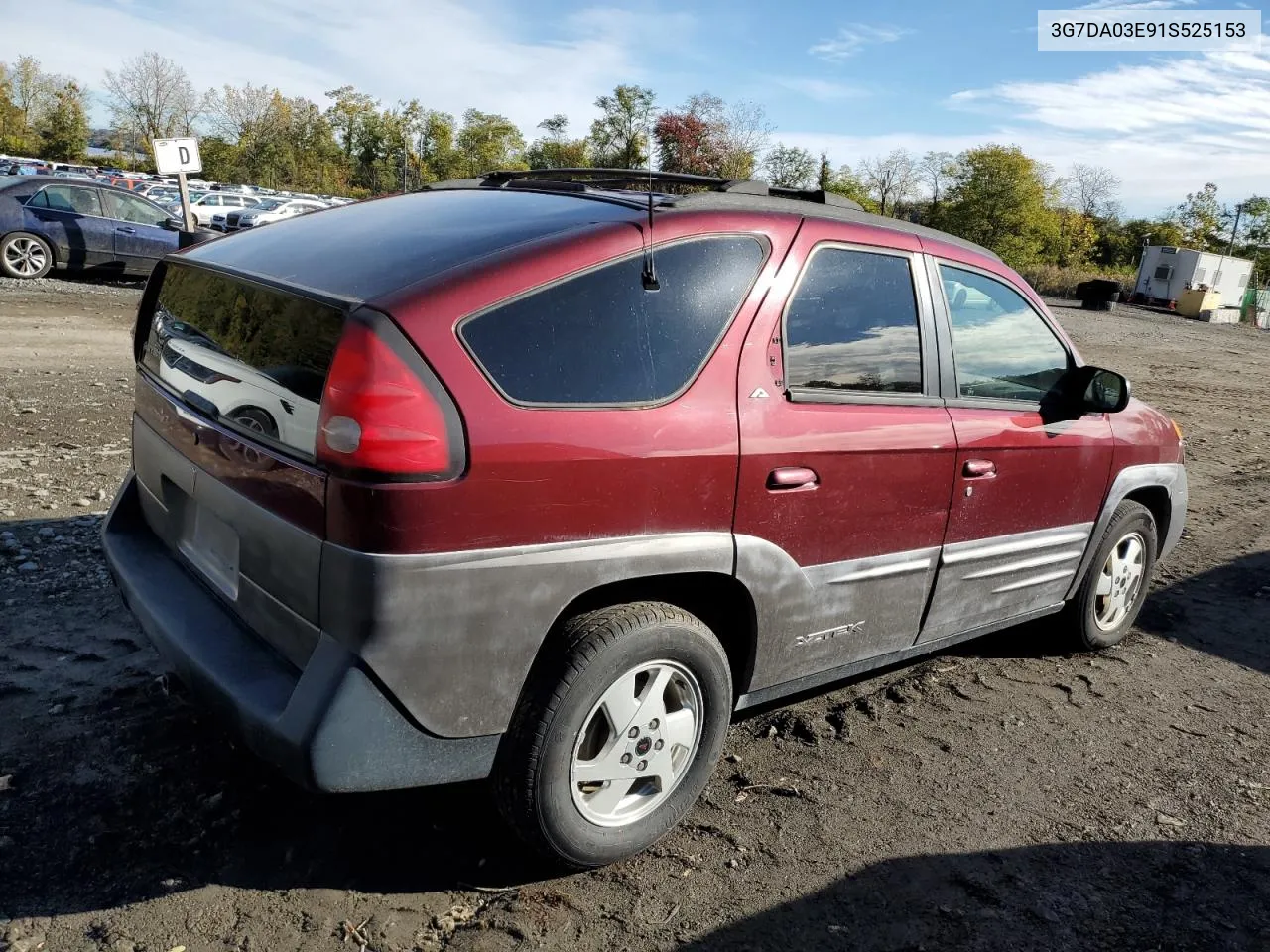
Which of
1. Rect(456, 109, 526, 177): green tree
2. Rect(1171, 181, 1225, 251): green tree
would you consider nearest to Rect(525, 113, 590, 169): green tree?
Rect(456, 109, 526, 177): green tree

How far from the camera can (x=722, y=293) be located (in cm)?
280

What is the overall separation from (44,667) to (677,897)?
7.89ft

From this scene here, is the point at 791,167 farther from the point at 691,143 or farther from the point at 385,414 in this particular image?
the point at 385,414

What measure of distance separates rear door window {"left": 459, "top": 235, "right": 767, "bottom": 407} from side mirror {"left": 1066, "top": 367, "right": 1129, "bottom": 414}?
1738mm

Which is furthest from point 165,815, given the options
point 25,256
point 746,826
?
point 25,256

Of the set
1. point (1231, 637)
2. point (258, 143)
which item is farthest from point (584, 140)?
point (1231, 637)

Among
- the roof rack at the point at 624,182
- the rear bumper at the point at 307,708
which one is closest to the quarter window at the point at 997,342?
the roof rack at the point at 624,182

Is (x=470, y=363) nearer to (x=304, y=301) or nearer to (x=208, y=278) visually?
(x=304, y=301)

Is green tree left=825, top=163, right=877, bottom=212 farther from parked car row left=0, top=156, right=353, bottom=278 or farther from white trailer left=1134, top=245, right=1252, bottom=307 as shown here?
parked car row left=0, top=156, right=353, bottom=278

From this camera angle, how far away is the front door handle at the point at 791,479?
2.83 meters

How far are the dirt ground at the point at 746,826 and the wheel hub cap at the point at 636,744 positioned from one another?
218mm

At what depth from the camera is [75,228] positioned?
584 inches

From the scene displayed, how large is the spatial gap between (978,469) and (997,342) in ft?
1.85

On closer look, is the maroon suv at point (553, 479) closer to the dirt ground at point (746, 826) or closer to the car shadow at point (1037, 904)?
the dirt ground at point (746, 826)
